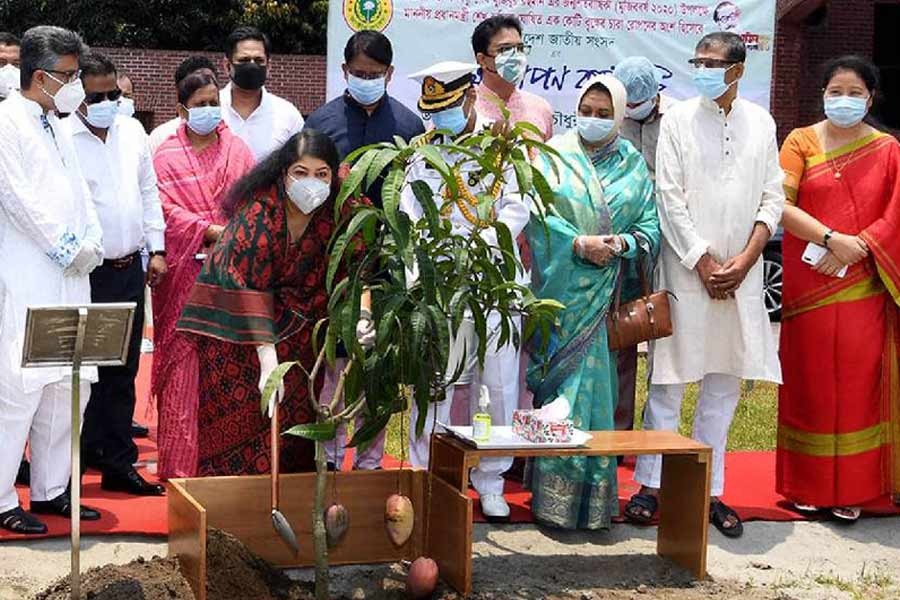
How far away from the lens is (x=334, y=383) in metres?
6.39

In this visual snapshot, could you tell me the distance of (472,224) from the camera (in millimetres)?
5543

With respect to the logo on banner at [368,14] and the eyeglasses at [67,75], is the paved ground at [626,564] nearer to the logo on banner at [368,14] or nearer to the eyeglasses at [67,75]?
the eyeglasses at [67,75]

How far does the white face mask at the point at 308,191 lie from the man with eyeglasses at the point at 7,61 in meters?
2.61

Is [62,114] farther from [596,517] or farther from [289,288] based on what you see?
[596,517]

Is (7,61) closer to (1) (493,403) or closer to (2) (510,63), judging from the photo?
(2) (510,63)

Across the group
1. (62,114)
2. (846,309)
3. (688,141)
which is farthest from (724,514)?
(62,114)

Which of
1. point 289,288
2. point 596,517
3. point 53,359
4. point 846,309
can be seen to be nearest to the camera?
point 53,359

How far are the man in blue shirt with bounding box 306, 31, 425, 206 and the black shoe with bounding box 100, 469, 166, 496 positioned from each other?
1621 mm

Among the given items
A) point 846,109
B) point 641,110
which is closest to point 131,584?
point 641,110

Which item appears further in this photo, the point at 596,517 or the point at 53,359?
the point at 596,517

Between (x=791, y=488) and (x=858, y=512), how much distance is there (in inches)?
12.3

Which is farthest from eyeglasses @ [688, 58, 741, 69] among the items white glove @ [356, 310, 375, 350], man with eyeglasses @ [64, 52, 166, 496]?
man with eyeglasses @ [64, 52, 166, 496]

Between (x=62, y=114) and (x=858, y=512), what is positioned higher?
(x=62, y=114)

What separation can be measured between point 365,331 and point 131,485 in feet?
5.83
